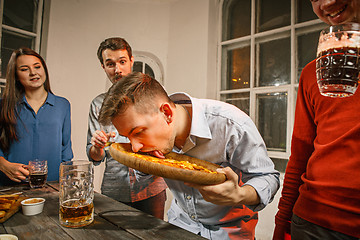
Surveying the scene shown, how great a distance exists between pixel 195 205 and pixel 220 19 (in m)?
2.96

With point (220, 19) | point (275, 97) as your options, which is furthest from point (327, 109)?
point (220, 19)

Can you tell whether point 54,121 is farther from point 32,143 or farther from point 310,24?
point 310,24

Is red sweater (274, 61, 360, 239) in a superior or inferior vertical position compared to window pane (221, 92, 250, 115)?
inferior

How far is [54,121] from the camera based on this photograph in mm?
2092

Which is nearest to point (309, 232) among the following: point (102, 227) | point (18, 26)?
point (102, 227)

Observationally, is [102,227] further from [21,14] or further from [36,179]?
[21,14]

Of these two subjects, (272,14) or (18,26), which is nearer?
(272,14)

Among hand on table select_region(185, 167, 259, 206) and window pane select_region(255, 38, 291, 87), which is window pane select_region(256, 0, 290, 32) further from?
hand on table select_region(185, 167, 259, 206)

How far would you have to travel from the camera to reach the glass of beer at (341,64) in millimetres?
639

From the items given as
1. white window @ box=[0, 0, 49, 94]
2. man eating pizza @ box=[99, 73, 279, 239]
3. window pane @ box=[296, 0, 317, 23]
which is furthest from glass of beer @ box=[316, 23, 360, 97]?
white window @ box=[0, 0, 49, 94]

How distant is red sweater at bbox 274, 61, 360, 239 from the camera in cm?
97

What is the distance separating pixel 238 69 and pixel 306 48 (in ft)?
2.90

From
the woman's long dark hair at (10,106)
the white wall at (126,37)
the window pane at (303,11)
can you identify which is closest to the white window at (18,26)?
the white wall at (126,37)

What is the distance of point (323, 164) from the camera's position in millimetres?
1064
